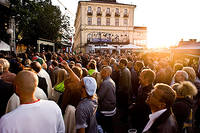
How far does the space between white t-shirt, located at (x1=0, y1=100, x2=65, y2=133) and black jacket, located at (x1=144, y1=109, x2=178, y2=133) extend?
1192 millimetres

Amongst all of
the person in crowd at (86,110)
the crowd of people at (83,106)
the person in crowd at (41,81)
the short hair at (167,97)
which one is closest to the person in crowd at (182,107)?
the crowd of people at (83,106)

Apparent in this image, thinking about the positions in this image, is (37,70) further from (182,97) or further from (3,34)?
(3,34)

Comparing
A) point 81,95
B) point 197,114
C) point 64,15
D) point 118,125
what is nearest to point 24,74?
point 81,95

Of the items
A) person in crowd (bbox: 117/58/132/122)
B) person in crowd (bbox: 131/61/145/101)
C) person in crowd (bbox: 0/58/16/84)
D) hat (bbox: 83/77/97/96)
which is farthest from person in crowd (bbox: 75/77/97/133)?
person in crowd (bbox: 131/61/145/101)

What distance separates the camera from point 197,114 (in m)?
4.03

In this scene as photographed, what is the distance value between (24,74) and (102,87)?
86.6 inches

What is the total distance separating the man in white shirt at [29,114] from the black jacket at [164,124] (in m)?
1.19

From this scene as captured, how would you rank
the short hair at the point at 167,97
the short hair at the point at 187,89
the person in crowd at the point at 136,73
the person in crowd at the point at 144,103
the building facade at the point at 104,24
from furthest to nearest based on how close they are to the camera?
the building facade at the point at 104,24, the person in crowd at the point at 136,73, the person in crowd at the point at 144,103, the short hair at the point at 187,89, the short hair at the point at 167,97

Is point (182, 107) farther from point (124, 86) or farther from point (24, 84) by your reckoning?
point (124, 86)

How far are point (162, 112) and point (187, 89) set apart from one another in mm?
591

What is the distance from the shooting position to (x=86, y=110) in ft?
7.25

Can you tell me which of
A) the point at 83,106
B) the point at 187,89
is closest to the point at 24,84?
the point at 83,106

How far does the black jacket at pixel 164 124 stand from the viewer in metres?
1.65

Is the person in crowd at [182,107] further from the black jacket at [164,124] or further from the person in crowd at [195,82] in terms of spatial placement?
the person in crowd at [195,82]
